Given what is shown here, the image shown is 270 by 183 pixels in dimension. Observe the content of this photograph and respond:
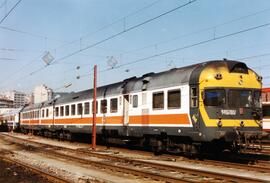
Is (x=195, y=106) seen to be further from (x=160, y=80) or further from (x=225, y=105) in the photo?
(x=160, y=80)

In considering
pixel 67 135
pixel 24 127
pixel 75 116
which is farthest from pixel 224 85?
pixel 24 127

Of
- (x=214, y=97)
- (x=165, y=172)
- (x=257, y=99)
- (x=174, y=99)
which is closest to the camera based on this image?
(x=165, y=172)

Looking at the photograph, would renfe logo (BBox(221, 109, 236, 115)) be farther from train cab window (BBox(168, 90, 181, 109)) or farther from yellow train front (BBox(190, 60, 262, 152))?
train cab window (BBox(168, 90, 181, 109))

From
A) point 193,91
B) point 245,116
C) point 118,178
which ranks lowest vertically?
point 118,178

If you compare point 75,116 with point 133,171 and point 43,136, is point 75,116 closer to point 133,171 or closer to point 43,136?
point 43,136

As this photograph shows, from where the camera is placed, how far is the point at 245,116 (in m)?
15.9

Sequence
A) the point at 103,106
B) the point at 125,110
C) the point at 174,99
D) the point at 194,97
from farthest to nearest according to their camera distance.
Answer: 1. the point at 103,106
2. the point at 125,110
3. the point at 174,99
4. the point at 194,97

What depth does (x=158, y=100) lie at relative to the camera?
1831 cm

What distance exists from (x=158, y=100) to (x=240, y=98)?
13.1 ft

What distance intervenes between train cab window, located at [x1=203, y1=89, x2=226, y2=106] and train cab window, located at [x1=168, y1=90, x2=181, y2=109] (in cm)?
159

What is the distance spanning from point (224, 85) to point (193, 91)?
1270mm

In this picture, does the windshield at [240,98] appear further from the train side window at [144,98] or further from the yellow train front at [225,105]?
the train side window at [144,98]

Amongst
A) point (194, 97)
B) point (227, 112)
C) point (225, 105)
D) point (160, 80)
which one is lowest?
point (227, 112)

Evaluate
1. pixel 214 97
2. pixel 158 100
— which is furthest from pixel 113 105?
pixel 214 97
